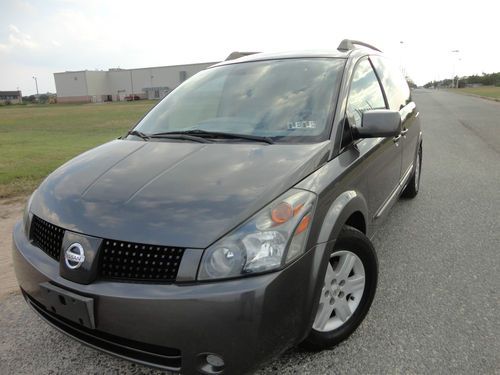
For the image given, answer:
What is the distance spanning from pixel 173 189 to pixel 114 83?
106 m

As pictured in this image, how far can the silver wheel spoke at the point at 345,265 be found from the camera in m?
2.50

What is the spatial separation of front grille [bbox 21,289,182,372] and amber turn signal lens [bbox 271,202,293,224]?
73 centimetres

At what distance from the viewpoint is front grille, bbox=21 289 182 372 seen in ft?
6.35

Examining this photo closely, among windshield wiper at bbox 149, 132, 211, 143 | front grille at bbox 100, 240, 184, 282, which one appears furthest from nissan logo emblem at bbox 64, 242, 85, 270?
windshield wiper at bbox 149, 132, 211, 143

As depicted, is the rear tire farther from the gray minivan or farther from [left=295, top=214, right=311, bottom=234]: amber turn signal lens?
[left=295, top=214, right=311, bottom=234]: amber turn signal lens

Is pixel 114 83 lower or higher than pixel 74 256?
lower

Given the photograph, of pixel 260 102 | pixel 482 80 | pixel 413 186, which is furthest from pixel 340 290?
pixel 482 80

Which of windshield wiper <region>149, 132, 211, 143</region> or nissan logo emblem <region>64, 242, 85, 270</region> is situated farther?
windshield wiper <region>149, 132, 211, 143</region>

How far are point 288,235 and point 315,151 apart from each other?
2.29 ft

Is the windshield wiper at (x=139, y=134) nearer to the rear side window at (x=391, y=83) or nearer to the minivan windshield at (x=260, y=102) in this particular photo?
the minivan windshield at (x=260, y=102)

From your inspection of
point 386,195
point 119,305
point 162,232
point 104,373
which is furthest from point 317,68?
point 104,373

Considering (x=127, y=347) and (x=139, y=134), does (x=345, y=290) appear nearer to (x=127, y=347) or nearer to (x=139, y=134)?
(x=127, y=347)

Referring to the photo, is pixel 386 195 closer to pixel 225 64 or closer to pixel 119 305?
pixel 225 64

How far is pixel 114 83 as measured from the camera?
101 metres
